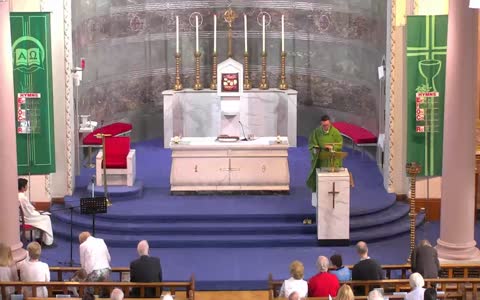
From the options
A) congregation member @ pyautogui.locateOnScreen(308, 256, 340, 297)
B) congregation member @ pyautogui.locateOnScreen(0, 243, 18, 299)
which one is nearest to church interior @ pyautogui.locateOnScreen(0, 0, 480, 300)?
congregation member @ pyautogui.locateOnScreen(308, 256, 340, 297)

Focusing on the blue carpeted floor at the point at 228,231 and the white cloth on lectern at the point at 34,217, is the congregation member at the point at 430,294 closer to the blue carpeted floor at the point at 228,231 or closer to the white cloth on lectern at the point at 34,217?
the blue carpeted floor at the point at 228,231

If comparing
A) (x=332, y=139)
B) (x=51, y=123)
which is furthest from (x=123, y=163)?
(x=332, y=139)

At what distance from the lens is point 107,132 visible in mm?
21859

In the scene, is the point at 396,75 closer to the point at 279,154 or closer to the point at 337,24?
the point at 279,154

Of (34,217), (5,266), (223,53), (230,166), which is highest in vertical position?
(223,53)

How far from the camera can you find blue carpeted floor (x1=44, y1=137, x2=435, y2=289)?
1638cm

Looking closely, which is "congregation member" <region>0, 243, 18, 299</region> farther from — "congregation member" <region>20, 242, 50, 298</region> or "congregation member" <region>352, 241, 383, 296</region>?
"congregation member" <region>352, 241, 383, 296</region>

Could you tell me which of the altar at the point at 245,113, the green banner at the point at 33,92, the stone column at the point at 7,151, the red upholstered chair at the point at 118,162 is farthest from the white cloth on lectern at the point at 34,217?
the altar at the point at 245,113

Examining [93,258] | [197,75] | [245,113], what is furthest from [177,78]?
[93,258]

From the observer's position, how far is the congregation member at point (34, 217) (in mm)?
16891

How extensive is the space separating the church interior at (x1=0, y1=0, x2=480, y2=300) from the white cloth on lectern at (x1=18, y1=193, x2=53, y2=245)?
3 centimetres

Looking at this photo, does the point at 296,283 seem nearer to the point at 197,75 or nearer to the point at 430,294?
the point at 430,294

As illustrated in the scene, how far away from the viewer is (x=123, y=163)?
19344mm

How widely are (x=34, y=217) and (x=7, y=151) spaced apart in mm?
2255
